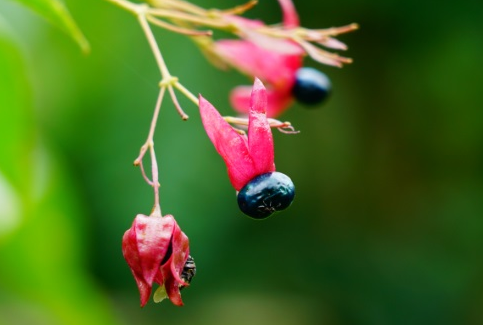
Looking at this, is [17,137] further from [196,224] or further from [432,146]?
[432,146]

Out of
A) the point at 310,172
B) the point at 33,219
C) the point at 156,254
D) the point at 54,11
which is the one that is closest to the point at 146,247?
the point at 156,254

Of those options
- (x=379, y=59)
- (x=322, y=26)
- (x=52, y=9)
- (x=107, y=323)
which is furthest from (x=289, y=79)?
(x=379, y=59)

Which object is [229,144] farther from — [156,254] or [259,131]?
[156,254]

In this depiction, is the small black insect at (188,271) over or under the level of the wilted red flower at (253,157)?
under

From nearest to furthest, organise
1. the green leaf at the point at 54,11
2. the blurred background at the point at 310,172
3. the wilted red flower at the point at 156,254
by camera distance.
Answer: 1. the wilted red flower at the point at 156,254
2. the green leaf at the point at 54,11
3. the blurred background at the point at 310,172

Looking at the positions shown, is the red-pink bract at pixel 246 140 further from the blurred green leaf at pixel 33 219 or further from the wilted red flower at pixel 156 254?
the blurred green leaf at pixel 33 219

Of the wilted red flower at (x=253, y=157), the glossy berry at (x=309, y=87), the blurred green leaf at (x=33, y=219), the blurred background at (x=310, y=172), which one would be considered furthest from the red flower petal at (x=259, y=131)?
the blurred background at (x=310, y=172)

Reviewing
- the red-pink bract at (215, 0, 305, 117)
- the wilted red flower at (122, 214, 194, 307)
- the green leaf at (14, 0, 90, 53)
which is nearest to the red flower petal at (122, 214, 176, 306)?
the wilted red flower at (122, 214, 194, 307)
